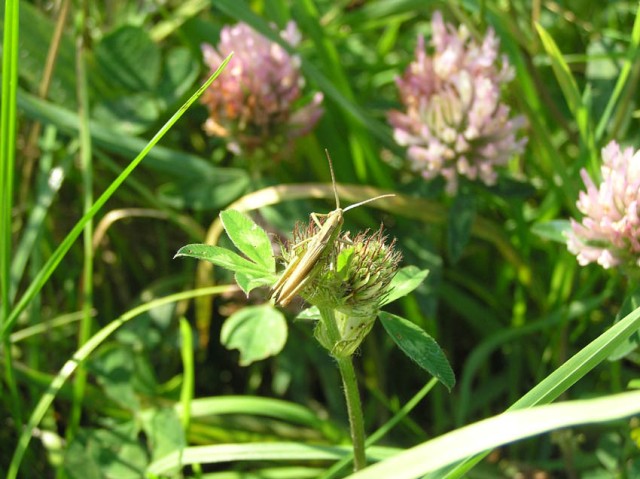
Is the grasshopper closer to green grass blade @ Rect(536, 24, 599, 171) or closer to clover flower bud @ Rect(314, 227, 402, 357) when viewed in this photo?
clover flower bud @ Rect(314, 227, 402, 357)

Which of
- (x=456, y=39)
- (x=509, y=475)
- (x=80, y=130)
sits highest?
(x=80, y=130)

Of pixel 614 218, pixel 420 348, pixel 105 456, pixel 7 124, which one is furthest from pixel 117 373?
pixel 614 218

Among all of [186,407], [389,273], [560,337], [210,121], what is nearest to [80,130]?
[210,121]

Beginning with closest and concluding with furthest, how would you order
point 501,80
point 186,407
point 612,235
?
point 612,235, point 186,407, point 501,80

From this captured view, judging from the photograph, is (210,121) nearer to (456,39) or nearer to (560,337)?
(456,39)

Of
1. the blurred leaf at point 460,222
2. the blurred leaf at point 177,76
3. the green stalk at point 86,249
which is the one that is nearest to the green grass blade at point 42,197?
the green stalk at point 86,249

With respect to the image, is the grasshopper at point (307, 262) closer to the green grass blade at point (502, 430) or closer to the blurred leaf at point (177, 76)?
the green grass blade at point (502, 430)

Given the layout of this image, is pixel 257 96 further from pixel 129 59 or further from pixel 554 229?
pixel 554 229
